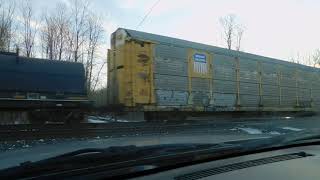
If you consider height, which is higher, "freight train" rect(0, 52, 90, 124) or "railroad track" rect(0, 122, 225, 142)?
"freight train" rect(0, 52, 90, 124)

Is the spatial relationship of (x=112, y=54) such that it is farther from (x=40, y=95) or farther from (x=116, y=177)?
(x=116, y=177)

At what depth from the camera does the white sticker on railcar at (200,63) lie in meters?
20.0

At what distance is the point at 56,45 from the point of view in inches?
1759

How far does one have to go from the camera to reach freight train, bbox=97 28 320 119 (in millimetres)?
18203

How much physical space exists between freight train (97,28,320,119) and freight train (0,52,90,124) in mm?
1368

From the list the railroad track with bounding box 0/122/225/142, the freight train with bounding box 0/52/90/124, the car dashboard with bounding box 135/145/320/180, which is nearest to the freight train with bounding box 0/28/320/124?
the freight train with bounding box 0/52/90/124

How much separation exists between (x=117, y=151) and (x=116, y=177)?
21 cm

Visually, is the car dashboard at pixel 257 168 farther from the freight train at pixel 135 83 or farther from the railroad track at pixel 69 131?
the freight train at pixel 135 83

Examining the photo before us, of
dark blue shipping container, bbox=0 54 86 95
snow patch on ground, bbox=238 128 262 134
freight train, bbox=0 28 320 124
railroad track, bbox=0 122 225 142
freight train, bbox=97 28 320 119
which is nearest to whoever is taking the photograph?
snow patch on ground, bbox=238 128 262 134

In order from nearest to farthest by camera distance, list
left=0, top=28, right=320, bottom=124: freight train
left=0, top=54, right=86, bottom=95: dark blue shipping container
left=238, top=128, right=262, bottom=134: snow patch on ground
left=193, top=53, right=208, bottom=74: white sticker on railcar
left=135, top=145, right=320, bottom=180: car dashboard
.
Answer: left=135, top=145, right=320, bottom=180: car dashboard < left=238, top=128, right=262, bottom=134: snow patch on ground < left=0, top=54, right=86, bottom=95: dark blue shipping container < left=0, top=28, right=320, bottom=124: freight train < left=193, top=53, right=208, bottom=74: white sticker on railcar

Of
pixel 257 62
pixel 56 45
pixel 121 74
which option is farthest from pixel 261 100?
pixel 56 45

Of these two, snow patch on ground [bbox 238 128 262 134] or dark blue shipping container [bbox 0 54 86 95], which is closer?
snow patch on ground [bbox 238 128 262 134]

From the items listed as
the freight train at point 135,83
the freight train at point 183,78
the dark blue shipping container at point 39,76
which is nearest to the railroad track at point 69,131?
the freight train at point 135,83

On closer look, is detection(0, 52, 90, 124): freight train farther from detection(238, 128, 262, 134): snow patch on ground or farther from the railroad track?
detection(238, 128, 262, 134): snow patch on ground
